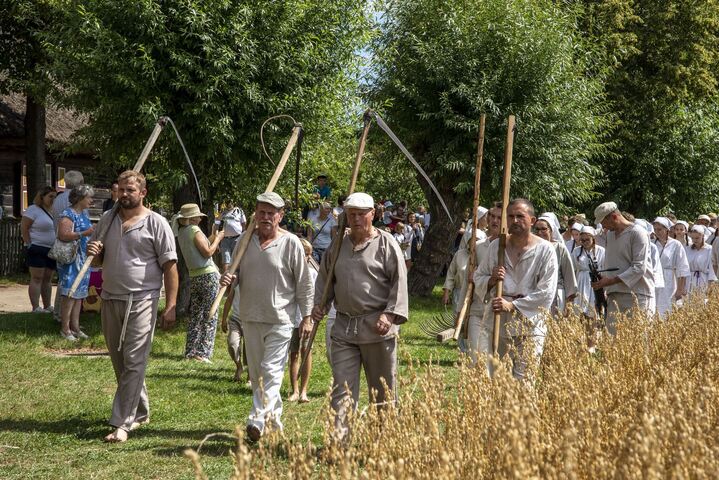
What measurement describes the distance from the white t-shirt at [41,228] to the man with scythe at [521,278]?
877cm

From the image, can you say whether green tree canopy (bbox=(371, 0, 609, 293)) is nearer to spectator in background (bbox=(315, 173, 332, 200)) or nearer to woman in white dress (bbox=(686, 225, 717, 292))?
spectator in background (bbox=(315, 173, 332, 200))

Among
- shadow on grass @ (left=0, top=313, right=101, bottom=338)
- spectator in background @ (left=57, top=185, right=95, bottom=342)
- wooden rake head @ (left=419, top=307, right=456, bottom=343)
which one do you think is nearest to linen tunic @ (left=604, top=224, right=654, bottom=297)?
wooden rake head @ (left=419, top=307, right=456, bottom=343)

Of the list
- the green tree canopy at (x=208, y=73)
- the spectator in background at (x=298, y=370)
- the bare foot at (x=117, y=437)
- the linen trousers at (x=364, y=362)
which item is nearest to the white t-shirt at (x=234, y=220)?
the green tree canopy at (x=208, y=73)

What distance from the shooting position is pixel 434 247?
844 inches

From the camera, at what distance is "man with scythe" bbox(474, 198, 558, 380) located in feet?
23.2

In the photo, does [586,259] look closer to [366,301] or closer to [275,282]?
[275,282]

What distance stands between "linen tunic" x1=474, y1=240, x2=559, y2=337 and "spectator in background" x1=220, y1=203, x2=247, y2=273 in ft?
19.1

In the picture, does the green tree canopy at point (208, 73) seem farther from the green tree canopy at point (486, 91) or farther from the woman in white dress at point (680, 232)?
the woman in white dress at point (680, 232)

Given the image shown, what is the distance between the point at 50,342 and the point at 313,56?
5525 millimetres

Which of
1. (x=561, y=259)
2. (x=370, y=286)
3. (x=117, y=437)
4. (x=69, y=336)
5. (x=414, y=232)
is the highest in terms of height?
(x=414, y=232)

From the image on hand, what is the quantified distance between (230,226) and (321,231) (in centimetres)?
447

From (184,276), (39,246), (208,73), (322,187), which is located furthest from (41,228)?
(322,187)

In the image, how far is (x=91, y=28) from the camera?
1269 cm

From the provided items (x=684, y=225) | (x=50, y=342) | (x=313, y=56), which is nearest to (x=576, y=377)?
(x=50, y=342)
